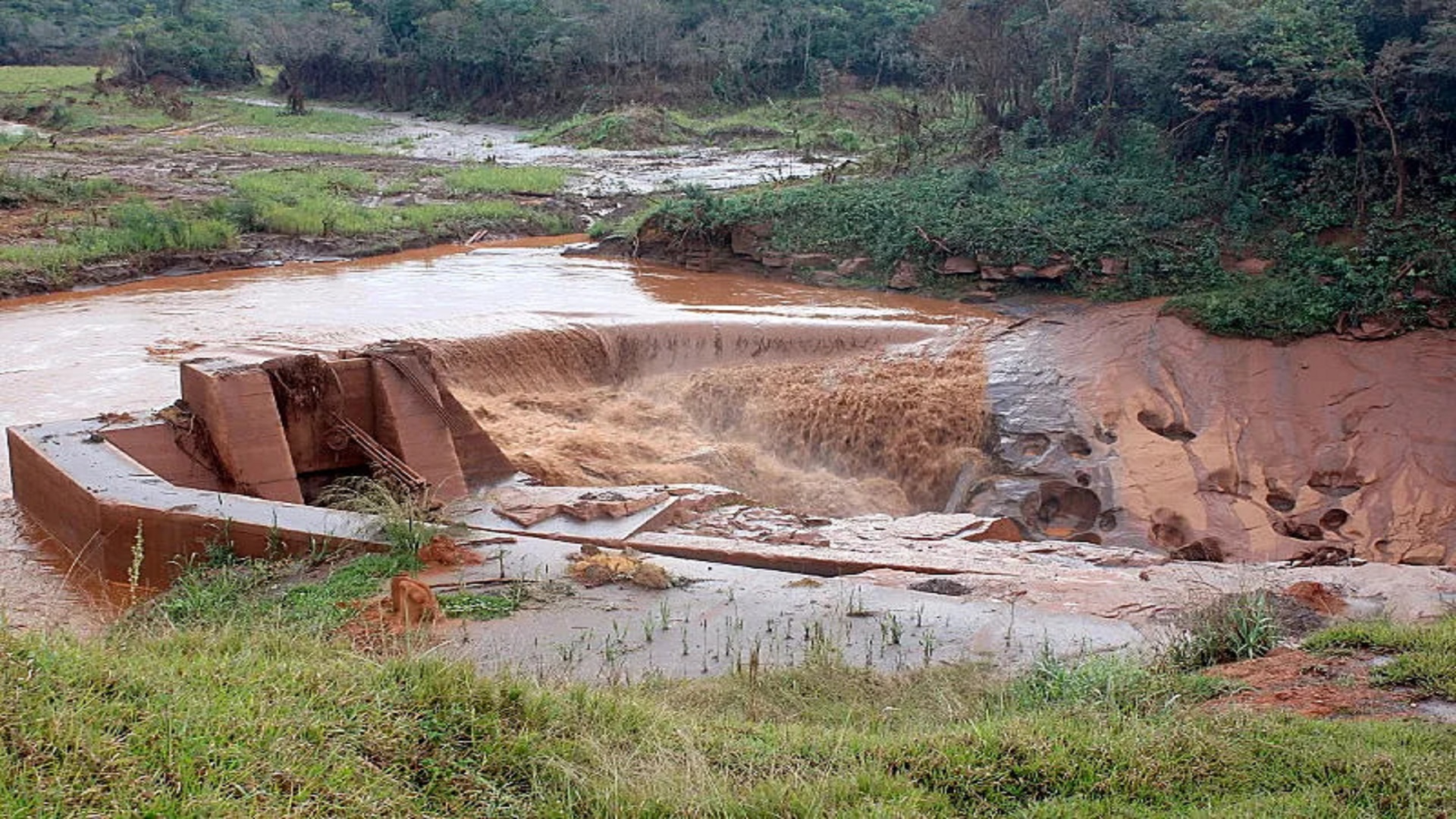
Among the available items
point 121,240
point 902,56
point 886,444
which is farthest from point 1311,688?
point 902,56

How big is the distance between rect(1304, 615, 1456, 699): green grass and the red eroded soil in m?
0.09

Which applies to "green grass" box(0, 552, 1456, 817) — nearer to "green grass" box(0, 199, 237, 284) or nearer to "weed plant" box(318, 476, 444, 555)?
"weed plant" box(318, 476, 444, 555)


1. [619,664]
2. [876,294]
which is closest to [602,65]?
[876,294]

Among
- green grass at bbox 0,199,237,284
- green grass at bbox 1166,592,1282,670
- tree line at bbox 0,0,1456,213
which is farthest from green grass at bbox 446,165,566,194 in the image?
green grass at bbox 1166,592,1282,670

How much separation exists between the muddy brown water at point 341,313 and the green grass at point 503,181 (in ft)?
18.2

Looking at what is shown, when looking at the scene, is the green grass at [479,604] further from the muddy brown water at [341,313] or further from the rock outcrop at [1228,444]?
the rock outcrop at [1228,444]

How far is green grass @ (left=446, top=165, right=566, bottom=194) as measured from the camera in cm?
2761

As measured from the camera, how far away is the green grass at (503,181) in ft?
90.6

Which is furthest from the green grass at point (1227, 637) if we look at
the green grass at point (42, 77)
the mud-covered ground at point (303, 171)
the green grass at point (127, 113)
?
the green grass at point (42, 77)

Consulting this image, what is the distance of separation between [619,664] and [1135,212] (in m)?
13.9

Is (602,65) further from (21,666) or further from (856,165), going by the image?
(21,666)

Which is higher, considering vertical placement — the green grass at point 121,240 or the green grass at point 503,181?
the green grass at point 503,181

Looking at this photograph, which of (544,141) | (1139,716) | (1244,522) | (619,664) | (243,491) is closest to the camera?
(1139,716)

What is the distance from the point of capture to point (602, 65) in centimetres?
4369
